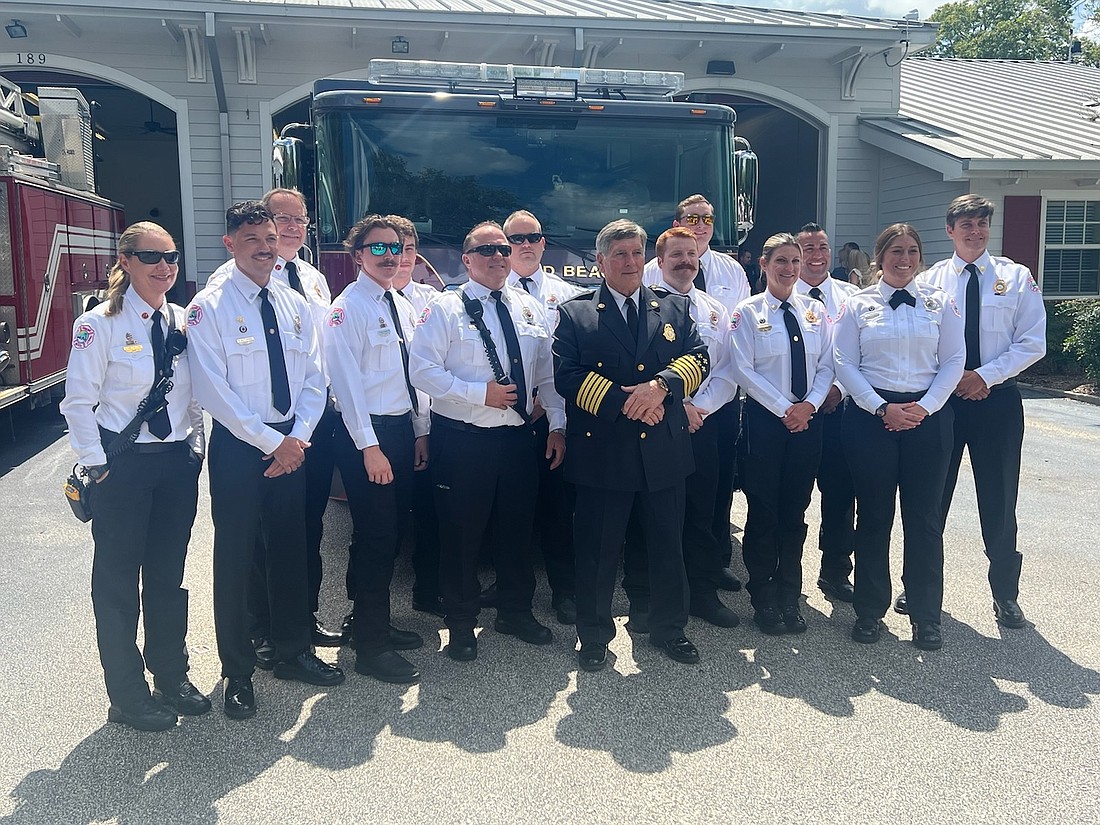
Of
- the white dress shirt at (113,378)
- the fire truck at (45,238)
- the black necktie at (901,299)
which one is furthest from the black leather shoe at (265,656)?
the fire truck at (45,238)

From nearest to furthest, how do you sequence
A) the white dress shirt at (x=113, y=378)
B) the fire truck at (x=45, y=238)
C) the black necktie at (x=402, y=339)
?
the white dress shirt at (x=113, y=378), the black necktie at (x=402, y=339), the fire truck at (x=45, y=238)

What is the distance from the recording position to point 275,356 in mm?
3617

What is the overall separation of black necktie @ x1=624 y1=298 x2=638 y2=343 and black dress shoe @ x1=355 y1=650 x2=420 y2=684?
67.5 inches

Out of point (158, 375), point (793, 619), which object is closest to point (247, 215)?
point (158, 375)

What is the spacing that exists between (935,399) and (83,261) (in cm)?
897

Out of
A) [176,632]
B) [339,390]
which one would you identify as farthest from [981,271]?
[176,632]

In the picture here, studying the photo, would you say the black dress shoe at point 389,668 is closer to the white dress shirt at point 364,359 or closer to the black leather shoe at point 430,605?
the black leather shoe at point 430,605

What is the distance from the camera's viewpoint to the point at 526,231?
4719mm

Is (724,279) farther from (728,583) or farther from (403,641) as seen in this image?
(403,641)

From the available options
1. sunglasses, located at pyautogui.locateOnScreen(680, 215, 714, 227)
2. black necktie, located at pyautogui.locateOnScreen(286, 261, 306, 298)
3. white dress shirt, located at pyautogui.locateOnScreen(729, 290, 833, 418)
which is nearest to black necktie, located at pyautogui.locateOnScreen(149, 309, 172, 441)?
black necktie, located at pyautogui.locateOnScreen(286, 261, 306, 298)

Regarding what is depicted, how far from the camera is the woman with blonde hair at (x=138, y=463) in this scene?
10.8ft

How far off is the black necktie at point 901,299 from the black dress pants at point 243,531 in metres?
2.75

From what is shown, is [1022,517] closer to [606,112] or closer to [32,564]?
[606,112]

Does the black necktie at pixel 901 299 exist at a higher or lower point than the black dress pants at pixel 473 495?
higher
